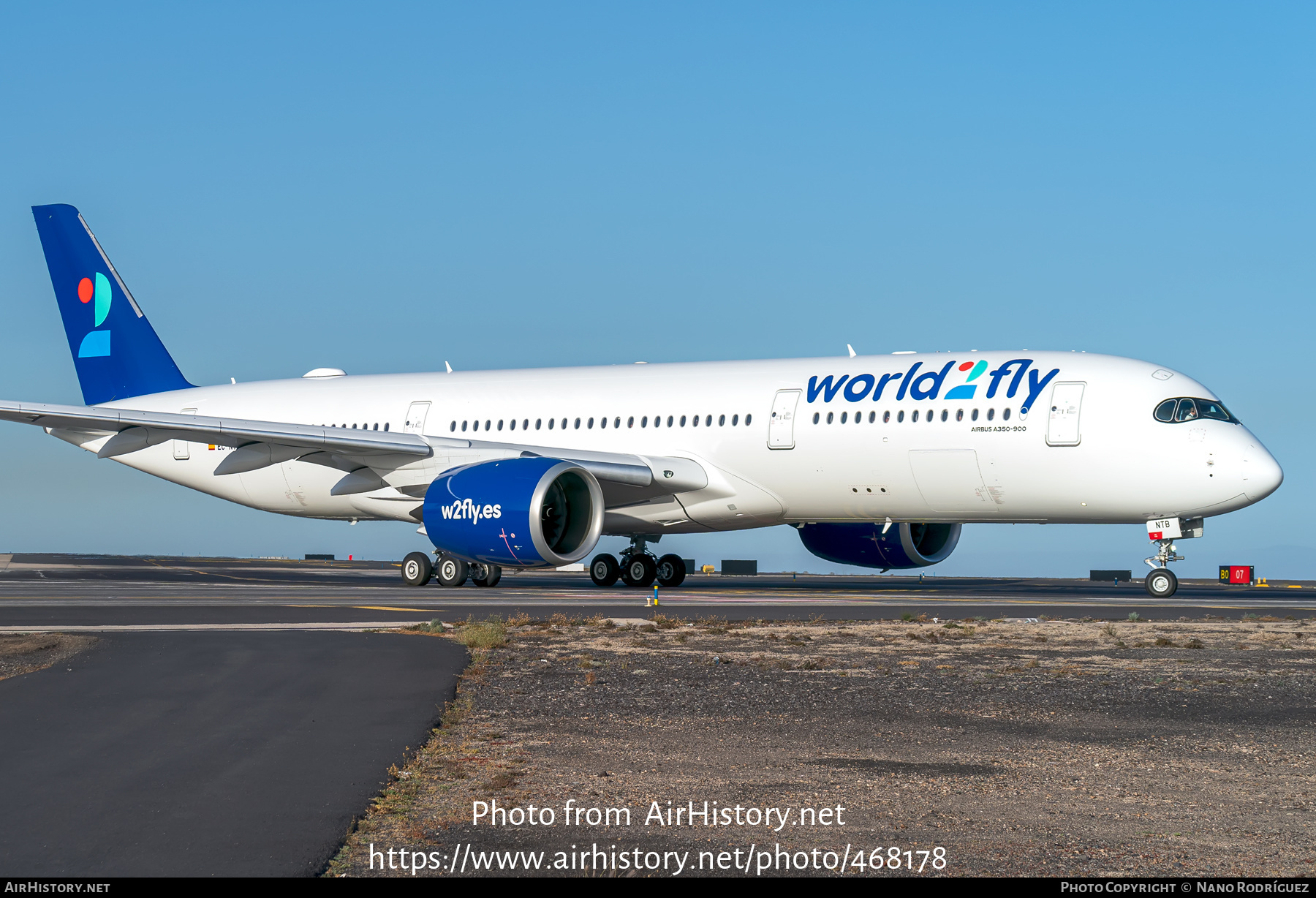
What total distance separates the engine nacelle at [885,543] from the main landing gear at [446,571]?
679 centimetres

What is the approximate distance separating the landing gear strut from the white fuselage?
70cm

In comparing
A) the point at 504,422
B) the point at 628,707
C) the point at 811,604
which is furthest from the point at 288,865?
the point at 504,422

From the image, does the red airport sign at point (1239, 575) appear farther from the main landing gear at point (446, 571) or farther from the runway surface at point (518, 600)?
the main landing gear at point (446, 571)

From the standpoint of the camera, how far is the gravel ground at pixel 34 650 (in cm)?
1067

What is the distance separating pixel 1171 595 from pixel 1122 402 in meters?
3.37

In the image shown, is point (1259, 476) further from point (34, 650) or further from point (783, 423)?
point (34, 650)

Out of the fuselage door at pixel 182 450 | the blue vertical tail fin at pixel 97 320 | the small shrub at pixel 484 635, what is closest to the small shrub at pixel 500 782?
the small shrub at pixel 484 635

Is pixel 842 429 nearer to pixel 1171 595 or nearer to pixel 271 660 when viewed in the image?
pixel 1171 595

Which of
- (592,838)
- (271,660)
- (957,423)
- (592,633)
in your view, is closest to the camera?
(592,838)

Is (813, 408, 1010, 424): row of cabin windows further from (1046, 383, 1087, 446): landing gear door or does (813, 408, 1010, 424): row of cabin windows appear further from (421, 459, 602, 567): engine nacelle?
(421, 459, 602, 567): engine nacelle

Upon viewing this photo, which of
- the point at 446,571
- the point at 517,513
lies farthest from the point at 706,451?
the point at 446,571

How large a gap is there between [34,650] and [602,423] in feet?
45.1

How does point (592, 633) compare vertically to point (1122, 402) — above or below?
below

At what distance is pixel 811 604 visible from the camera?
63.6ft
